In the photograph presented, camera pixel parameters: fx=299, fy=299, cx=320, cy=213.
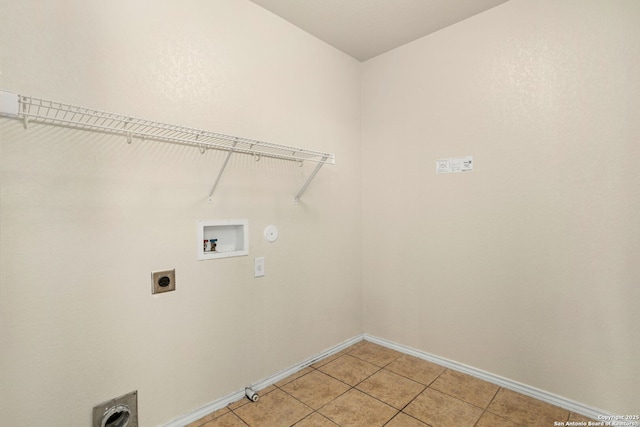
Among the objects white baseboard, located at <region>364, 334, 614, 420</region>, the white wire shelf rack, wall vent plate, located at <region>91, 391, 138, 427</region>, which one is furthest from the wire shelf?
white baseboard, located at <region>364, 334, 614, 420</region>

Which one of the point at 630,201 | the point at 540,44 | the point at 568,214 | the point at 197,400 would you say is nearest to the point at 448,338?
the point at 568,214

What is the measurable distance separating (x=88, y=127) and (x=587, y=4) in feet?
8.98

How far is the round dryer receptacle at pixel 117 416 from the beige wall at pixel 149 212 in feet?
0.22

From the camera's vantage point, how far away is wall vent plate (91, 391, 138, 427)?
4.57 ft

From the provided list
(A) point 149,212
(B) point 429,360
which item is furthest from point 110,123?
(B) point 429,360

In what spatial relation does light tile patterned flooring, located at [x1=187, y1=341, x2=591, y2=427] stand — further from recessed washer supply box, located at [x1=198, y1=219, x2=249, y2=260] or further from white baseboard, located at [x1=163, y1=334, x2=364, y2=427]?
recessed washer supply box, located at [x1=198, y1=219, x2=249, y2=260]

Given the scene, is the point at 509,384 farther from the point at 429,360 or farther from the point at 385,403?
the point at 385,403

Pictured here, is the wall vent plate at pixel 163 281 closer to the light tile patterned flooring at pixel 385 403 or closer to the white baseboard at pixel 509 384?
the light tile patterned flooring at pixel 385 403

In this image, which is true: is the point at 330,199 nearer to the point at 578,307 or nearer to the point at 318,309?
the point at 318,309

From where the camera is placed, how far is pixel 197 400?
172cm

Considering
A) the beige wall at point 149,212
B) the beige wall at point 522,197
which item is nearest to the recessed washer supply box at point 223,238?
the beige wall at point 149,212

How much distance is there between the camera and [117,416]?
1459 mm

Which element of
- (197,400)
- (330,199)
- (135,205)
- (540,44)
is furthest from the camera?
(330,199)

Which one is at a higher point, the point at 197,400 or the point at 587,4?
the point at 587,4
